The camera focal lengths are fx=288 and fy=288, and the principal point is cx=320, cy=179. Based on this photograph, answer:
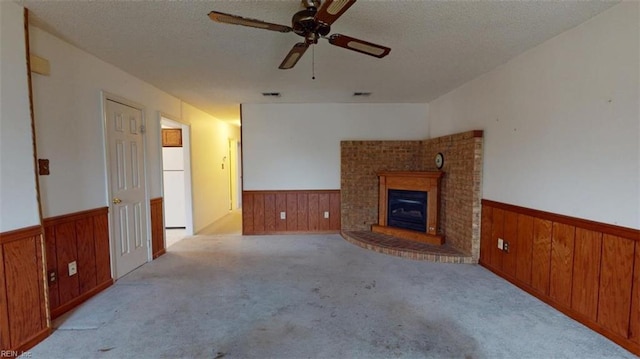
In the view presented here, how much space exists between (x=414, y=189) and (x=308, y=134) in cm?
206

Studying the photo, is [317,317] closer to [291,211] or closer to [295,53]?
[295,53]

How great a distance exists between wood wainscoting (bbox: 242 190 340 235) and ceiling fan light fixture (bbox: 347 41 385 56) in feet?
11.0

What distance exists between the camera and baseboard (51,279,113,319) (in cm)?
244

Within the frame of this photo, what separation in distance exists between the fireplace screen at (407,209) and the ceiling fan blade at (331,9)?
3386 mm

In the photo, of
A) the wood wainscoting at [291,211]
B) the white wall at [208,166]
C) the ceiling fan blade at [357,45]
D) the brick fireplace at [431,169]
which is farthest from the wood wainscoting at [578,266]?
the white wall at [208,166]

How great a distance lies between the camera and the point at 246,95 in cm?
451

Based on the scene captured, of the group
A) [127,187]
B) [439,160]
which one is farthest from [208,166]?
[439,160]

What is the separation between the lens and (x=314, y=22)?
176 centimetres

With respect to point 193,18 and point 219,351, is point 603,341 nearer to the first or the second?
point 219,351

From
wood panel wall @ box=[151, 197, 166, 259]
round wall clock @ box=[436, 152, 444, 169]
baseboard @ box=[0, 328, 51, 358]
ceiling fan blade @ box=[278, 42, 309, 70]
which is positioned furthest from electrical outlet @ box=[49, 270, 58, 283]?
round wall clock @ box=[436, 152, 444, 169]

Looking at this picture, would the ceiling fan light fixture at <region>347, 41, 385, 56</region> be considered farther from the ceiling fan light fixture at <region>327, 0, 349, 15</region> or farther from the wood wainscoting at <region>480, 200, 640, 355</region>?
the wood wainscoting at <region>480, 200, 640, 355</region>

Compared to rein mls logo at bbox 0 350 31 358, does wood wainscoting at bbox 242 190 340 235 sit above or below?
above

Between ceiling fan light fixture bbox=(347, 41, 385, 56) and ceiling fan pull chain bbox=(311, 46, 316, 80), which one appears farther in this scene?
ceiling fan pull chain bbox=(311, 46, 316, 80)

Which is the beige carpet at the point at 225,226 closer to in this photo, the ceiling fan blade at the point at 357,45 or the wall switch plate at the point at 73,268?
the wall switch plate at the point at 73,268
